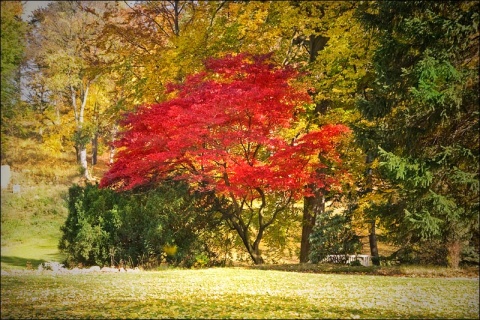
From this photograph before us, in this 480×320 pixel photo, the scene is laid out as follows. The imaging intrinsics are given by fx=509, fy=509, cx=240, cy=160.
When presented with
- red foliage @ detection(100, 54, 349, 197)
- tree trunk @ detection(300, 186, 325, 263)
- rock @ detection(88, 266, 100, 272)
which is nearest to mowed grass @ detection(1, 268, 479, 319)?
rock @ detection(88, 266, 100, 272)

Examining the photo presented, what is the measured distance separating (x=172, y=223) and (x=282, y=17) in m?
6.34

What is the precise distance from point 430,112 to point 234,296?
505 cm

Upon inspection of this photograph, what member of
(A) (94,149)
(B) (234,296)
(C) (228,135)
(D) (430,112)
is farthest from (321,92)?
(A) (94,149)

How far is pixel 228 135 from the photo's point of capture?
505 inches

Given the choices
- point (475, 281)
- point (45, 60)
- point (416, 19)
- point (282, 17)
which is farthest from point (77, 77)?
point (475, 281)

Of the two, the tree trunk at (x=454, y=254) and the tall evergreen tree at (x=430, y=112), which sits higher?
the tall evergreen tree at (x=430, y=112)

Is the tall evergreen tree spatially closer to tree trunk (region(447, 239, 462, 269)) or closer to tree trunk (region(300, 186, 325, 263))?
tree trunk (region(447, 239, 462, 269))

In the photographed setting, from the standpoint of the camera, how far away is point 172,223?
13.0 m

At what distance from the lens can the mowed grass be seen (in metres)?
6.40

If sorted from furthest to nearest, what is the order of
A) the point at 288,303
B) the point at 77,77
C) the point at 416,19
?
the point at 77,77
the point at 416,19
the point at 288,303

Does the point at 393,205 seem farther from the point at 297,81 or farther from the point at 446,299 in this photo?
the point at 297,81

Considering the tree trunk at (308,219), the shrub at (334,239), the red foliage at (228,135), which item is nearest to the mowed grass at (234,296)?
the red foliage at (228,135)

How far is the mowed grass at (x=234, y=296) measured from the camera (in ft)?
21.0

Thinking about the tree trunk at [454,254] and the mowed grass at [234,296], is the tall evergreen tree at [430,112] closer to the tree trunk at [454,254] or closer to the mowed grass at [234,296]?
the tree trunk at [454,254]
